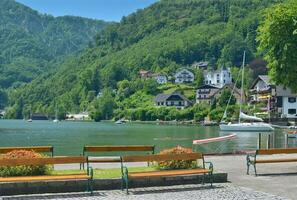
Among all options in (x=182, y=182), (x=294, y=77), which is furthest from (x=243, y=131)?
(x=182, y=182)

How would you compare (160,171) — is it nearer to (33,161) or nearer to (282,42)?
(33,161)

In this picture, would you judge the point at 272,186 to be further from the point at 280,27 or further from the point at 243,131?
the point at 243,131

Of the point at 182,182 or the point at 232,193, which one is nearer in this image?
the point at 232,193

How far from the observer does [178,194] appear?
50.4 ft

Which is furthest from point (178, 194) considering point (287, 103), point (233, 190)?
point (287, 103)

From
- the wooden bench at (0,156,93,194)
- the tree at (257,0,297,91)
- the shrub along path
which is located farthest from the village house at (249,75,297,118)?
the wooden bench at (0,156,93,194)

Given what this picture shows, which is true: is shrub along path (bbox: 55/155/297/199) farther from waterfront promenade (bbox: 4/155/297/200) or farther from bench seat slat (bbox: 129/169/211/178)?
bench seat slat (bbox: 129/169/211/178)

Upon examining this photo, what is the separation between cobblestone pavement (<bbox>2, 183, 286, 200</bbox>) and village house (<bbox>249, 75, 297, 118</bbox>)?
103773mm

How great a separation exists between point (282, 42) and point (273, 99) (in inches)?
4791

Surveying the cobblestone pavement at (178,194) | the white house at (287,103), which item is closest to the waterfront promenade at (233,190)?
the cobblestone pavement at (178,194)

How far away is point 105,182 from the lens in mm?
16141

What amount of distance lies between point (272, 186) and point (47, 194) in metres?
6.87

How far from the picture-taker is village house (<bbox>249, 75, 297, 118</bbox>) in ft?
427

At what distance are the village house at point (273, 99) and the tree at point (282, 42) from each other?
96.1m
